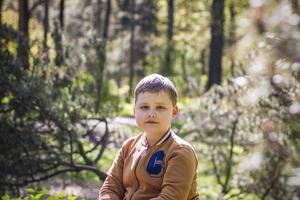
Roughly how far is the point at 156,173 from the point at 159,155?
87 millimetres

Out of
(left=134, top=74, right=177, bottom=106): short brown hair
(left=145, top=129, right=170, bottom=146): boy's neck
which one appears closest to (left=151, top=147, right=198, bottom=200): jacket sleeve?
(left=145, top=129, right=170, bottom=146): boy's neck

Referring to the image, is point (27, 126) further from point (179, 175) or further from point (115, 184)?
point (179, 175)

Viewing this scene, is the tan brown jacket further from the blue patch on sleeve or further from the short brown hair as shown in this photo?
the short brown hair

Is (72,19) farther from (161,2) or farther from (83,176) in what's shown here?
(83,176)

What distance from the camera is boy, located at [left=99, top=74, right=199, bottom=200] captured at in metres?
2.61

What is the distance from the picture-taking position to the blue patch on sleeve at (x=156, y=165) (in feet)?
8.86

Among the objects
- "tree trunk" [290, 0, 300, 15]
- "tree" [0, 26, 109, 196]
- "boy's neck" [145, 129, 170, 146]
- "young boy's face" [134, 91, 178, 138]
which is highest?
"tree trunk" [290, 0, 300, 15]

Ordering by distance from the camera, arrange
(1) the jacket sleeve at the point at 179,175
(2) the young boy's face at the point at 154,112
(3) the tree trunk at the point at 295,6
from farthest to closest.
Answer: (2) the young boy's face at the point at 154,112 < (1) the jacket sleeve at the point at 179,175 < (3) the tree trunk at the point at 295,6

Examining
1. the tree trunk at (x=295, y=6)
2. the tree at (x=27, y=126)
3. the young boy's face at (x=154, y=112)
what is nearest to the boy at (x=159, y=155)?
the young boy's face at (x=154, y=112)

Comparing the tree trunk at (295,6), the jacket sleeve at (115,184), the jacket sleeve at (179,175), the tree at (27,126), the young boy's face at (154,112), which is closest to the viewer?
the tree trunk at (295,6)

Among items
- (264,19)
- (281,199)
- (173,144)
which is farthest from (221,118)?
(264,19)

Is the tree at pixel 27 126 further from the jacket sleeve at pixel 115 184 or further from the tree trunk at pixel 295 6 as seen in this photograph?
the tree trunk at pixel 295 6

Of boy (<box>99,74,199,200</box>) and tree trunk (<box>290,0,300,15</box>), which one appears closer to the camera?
tree trunk (<box>290,0,300,15</box>)

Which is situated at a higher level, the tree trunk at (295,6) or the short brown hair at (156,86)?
the tree trunk at (295,6)
